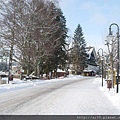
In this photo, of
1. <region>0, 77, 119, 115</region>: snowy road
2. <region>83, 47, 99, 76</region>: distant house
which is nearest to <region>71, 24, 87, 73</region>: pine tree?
<region>83, 47, 99, 76</region>: distant house

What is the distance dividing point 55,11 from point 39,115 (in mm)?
37915

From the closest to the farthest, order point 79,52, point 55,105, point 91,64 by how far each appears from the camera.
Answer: point 55,105 → point 79,52 → point 91,64

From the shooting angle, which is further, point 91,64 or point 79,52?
point 91,64

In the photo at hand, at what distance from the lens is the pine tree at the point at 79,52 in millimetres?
87625

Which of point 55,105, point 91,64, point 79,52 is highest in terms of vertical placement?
point 79,52

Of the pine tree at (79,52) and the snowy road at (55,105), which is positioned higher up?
the pine tree at (79,52)

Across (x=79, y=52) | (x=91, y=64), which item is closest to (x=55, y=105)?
→ (x=79, y=52)

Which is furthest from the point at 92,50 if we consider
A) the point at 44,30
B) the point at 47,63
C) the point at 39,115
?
the point at 39,115

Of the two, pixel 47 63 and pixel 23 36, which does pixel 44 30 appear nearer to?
pixel 23 36

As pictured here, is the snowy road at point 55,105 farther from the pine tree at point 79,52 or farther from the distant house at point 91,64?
the distant house at point 91,64

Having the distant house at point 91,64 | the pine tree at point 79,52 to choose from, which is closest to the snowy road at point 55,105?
the pine tree at point 79,52

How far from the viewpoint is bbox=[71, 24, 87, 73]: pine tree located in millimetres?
87625

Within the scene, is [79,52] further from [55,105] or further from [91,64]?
[55,105]

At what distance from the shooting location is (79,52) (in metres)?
89.1
